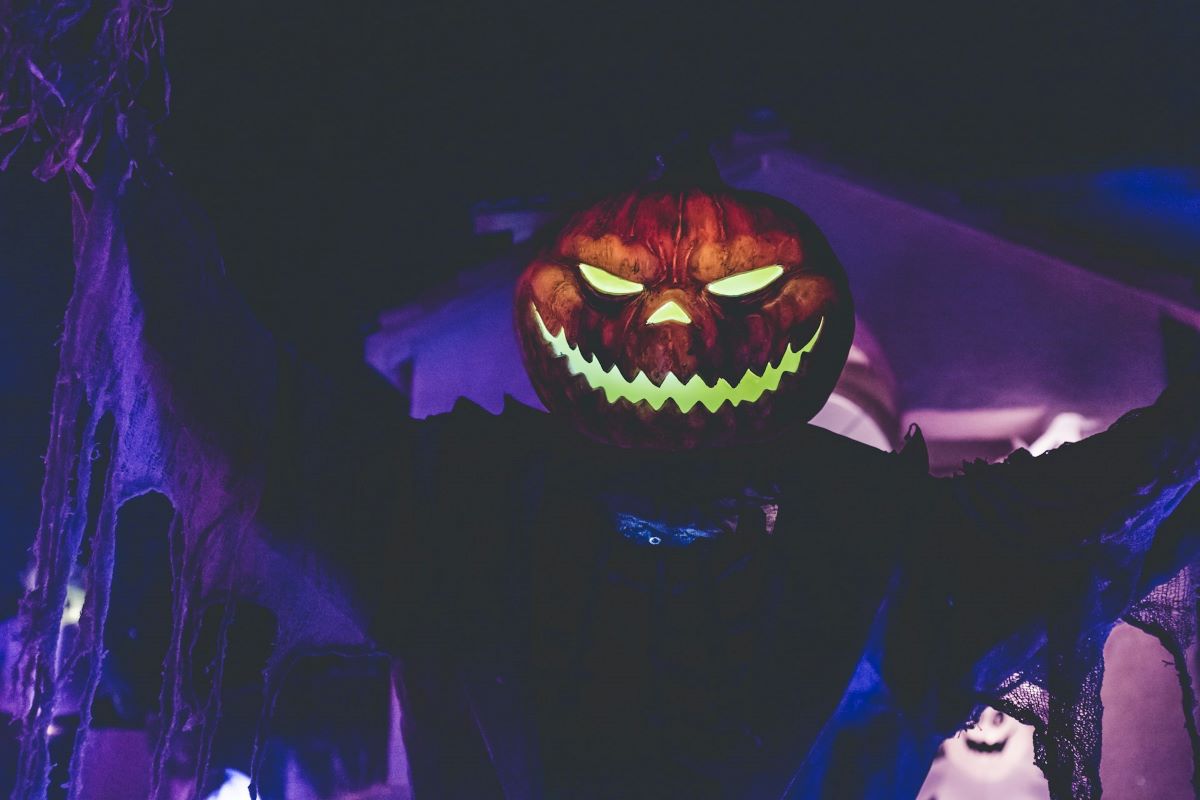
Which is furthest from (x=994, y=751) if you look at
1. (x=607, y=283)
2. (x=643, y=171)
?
(x=643, y=171)

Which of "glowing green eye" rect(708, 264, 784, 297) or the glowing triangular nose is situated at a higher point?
"glowing green eye" rect(708, 264, 784, 297)

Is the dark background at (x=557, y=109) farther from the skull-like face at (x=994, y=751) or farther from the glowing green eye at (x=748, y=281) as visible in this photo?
the skull-like face at (x=994, y=751)

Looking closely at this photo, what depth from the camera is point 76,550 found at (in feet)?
4.61

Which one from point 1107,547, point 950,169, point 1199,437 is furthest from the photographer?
point 950,169

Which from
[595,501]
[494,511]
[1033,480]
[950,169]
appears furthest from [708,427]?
[950,169]

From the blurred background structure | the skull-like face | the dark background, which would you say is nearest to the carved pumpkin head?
the dark background

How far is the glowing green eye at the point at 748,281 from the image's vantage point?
1.83m

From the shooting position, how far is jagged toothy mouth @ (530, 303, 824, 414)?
71.7 inches

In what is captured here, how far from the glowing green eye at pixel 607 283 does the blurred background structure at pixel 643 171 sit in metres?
1.26

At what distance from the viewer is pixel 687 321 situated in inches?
69.7

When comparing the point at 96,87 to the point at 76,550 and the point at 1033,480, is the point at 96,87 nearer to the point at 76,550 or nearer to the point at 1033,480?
the point at 76,550

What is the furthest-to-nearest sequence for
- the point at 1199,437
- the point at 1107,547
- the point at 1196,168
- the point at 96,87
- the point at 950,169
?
1. the point at 950,169
2. the point at 1196,168
3. the point at 1107,547
4. the point at 1199,437
5. the point at 96,87

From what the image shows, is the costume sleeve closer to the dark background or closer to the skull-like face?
the skull-like face

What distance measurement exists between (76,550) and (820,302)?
144 cm
